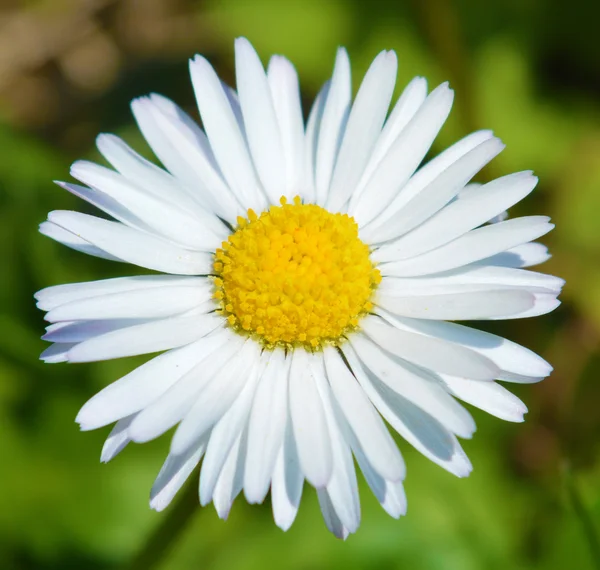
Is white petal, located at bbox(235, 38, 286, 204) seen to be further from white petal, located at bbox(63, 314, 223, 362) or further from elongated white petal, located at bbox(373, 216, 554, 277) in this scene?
white petal, located at bbox(63, 314, 223, 362)

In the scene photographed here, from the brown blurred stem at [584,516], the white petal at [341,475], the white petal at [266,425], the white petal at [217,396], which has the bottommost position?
the brown blurred stem at [584,516]

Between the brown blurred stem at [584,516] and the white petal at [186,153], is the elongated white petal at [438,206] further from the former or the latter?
the brown blurred stem at [584,516]

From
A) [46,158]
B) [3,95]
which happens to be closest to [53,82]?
[3,95]

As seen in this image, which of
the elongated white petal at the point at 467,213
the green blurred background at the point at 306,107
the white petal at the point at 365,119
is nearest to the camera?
the elongated white petal at the point at 467,213

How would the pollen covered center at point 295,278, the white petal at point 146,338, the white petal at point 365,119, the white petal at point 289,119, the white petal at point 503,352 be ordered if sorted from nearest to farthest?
the white petal at point 146,338 < the white petal at point 503,352 < the pollen covered center at point 295,278 < the white petal at point 365,119 < the white petal at point 289,119

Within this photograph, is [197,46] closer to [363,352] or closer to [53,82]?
[53,82]

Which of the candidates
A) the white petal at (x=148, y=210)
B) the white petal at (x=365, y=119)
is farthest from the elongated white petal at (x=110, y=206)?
the white petal at (x=365, y=119)

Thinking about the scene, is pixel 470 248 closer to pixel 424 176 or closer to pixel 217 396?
pixel 424 176
